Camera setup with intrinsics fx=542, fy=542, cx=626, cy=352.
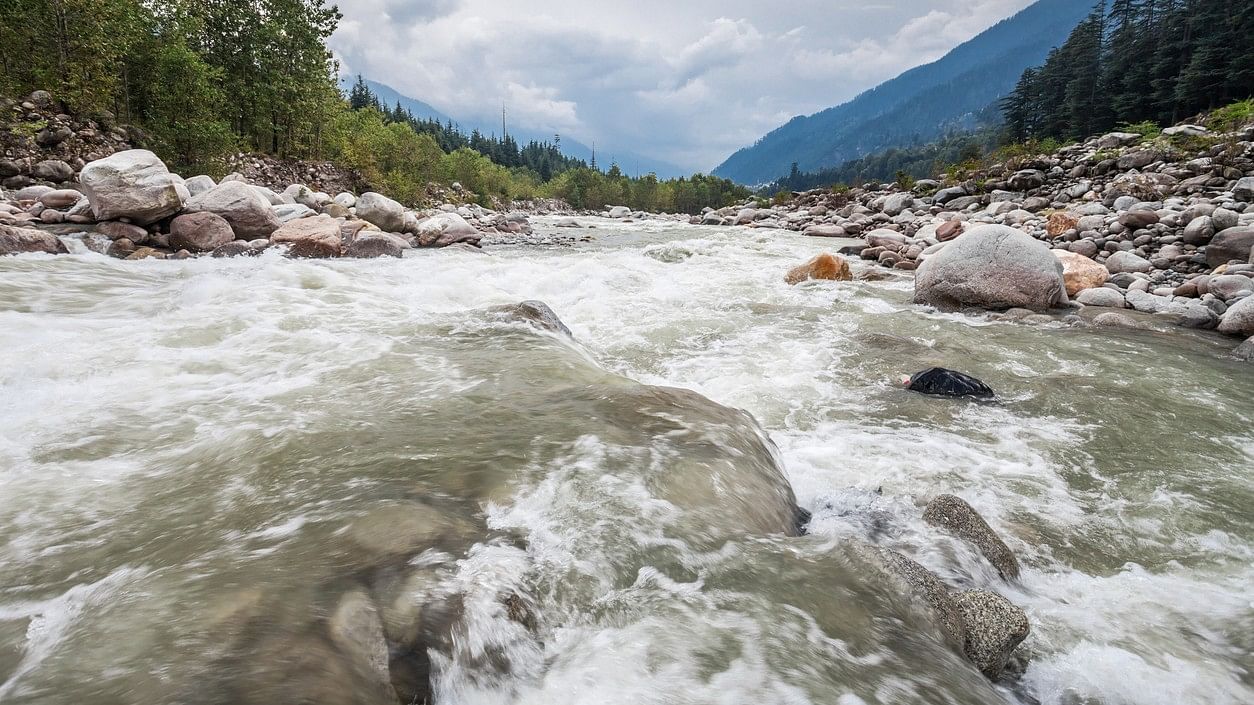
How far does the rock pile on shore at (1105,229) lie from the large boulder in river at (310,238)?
463 inches

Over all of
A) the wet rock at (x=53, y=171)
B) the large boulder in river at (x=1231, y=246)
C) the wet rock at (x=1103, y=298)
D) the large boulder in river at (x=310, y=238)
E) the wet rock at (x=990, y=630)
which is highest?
the wet rock at (x=53, y=171)

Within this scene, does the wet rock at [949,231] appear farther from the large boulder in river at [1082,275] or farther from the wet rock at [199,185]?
the wet rock at [199,185]

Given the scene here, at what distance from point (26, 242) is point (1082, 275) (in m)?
17.6

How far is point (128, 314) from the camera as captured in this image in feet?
19.9

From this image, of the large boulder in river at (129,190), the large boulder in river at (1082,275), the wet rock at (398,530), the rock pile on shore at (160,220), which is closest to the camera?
the wet rock at (398,530)

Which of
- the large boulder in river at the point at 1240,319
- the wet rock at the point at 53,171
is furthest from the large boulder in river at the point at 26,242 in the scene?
the large boulder in river at the point at 1240,319

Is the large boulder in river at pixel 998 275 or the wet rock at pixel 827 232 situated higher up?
the wet rock at pixel 827 232

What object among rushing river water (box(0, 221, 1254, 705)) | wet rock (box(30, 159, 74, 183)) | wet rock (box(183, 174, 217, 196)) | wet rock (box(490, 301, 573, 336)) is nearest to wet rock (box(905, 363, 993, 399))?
rushing river water (box(0, 221, 1254, 705))

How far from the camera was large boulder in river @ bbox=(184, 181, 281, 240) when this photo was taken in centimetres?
1183

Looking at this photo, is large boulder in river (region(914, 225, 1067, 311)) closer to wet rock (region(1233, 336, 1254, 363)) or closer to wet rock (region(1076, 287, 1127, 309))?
wet rock (region(1076, 287, 1127, 309))

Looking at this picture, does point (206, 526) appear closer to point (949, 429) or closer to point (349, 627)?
point (349, 627)

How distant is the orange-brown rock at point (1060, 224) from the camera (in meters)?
13.9

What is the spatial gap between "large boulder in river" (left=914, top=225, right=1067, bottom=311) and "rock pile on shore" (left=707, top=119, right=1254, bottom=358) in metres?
0.02

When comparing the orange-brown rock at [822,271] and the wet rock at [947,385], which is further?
Answer: the orange-brown rock at [822,271]
